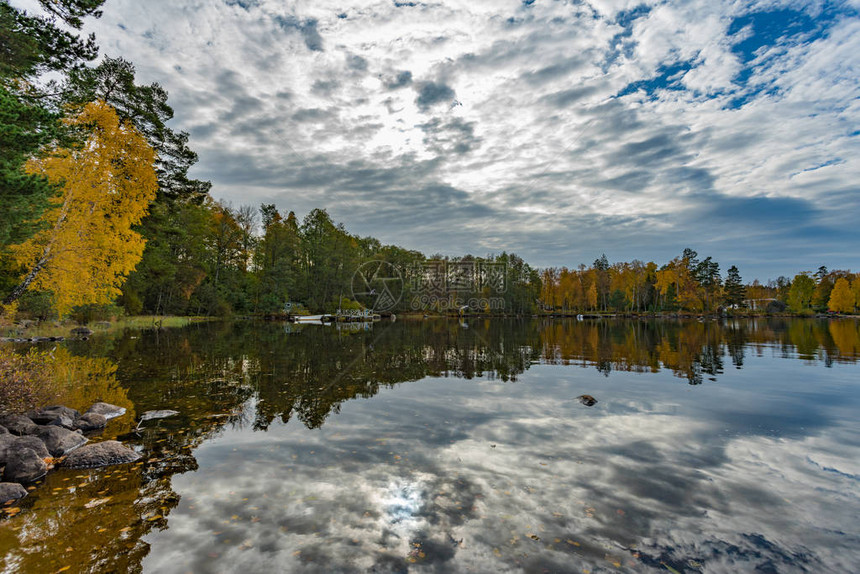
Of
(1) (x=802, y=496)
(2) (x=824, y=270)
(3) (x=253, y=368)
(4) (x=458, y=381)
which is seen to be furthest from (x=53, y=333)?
(2) (x=824, y=270)

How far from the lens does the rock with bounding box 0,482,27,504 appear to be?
6.17 metres

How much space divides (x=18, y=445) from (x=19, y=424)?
1.89 m

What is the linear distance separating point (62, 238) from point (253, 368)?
11.7 m

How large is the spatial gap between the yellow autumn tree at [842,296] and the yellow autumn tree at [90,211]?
138 metres

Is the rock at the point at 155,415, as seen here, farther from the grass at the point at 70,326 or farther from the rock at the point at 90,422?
the grass at the point at 70,326

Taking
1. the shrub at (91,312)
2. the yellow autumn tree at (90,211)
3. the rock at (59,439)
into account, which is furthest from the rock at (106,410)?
the shrub at (91,312)

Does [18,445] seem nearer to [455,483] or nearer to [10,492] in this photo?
[10,492]

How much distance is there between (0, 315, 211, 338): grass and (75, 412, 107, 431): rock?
1688 centimetres

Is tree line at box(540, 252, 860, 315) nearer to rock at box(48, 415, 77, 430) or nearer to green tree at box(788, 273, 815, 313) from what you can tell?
green tree at box(788, 273, 815, 313)

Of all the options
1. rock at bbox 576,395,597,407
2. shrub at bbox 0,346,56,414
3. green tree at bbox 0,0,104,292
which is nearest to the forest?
green tree at bbox 0,0,104,292

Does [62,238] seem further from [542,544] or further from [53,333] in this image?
[542,544]

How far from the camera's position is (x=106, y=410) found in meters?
10.7

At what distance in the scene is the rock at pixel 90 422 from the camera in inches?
381

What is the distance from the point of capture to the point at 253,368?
1883 cm
